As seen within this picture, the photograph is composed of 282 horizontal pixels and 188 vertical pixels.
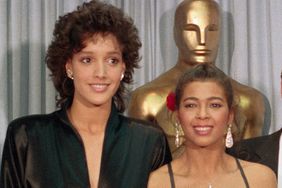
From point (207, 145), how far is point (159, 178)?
14 centimetres

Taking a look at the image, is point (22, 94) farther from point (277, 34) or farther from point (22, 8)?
point (277, 34)

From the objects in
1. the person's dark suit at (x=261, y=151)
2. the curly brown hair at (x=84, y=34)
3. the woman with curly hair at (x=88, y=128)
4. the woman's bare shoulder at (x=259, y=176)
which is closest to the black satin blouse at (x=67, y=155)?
the woman with curly hair at (x=88, y=128)

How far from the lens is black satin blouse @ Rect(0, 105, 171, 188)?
63.1 inches

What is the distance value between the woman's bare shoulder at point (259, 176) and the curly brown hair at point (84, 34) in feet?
1.25

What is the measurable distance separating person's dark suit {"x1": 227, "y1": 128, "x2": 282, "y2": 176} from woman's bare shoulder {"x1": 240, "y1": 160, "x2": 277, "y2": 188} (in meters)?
0.26

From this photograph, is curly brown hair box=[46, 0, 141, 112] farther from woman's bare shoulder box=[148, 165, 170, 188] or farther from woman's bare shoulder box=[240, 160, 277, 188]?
woman's bare shoulder box=[240, 160, 277, 188]

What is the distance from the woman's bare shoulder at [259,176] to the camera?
5.28 feet

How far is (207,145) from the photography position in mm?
1630

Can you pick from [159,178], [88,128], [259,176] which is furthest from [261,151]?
[88,128]

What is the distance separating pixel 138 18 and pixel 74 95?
98cm

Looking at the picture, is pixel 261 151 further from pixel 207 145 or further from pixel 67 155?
pixel 67 155

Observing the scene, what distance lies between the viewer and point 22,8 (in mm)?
2498

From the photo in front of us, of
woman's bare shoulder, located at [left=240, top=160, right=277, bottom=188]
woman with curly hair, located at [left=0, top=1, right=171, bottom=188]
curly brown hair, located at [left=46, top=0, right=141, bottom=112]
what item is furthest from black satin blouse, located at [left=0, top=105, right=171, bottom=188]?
woman's bare shoulder, located at [left=240, top=160, right=277, bottom=188]

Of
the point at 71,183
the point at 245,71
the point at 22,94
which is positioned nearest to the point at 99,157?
the point at 71,183
